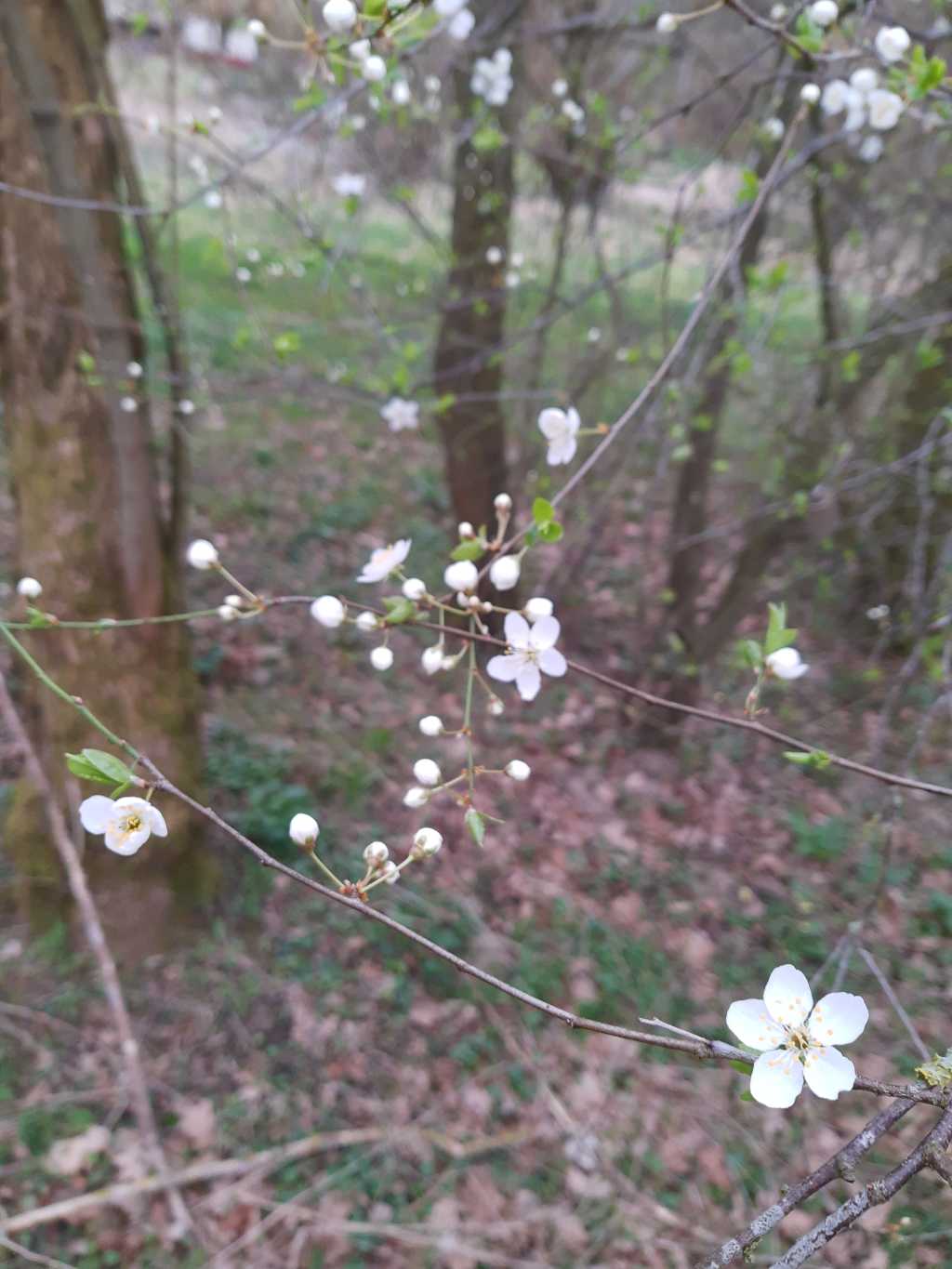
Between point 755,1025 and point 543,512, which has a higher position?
point 543,512

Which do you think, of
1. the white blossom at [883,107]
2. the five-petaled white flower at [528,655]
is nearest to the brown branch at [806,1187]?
the five-petaled white flower at [528,655]

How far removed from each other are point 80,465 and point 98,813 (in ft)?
5.75

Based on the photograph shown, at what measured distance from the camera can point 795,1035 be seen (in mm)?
802

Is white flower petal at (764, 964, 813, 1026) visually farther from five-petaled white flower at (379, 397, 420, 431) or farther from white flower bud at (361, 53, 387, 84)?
five-petaled white flower at (379, 397, 420, 431)

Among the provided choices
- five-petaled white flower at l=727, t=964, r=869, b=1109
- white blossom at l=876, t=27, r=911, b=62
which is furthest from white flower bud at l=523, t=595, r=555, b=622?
white blossom at l=876, t=27, r=911, b=62

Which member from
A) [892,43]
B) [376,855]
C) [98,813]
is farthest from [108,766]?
[892,43]

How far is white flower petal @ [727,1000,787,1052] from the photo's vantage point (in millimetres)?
818

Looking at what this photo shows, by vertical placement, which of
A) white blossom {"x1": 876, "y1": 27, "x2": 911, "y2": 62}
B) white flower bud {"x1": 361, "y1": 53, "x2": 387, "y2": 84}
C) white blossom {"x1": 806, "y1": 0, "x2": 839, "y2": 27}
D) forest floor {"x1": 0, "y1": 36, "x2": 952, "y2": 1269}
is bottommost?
forest floor {"x1": 0, "y1": 36, "x2": 952, "y2": 1269}

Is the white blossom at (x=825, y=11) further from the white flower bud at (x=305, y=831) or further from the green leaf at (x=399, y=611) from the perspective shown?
the white flower bud at (x=305, y=831)

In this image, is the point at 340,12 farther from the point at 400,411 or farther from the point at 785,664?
the point at 400,411

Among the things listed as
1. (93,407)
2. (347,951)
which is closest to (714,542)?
(347,951)

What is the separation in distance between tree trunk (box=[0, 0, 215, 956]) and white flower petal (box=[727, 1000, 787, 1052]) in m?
2.05

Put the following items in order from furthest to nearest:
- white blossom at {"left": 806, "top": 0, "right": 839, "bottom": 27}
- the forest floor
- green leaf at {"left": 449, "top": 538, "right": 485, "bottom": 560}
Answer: the forest floor, white blossom at {"left": 806, "top": 0, "right": 839, "bottom": 27}, green leaf at {"left": 449, "top": 538, "right": 485, "bottom": 560}

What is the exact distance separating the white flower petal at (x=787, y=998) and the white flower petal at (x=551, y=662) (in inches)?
16.3
